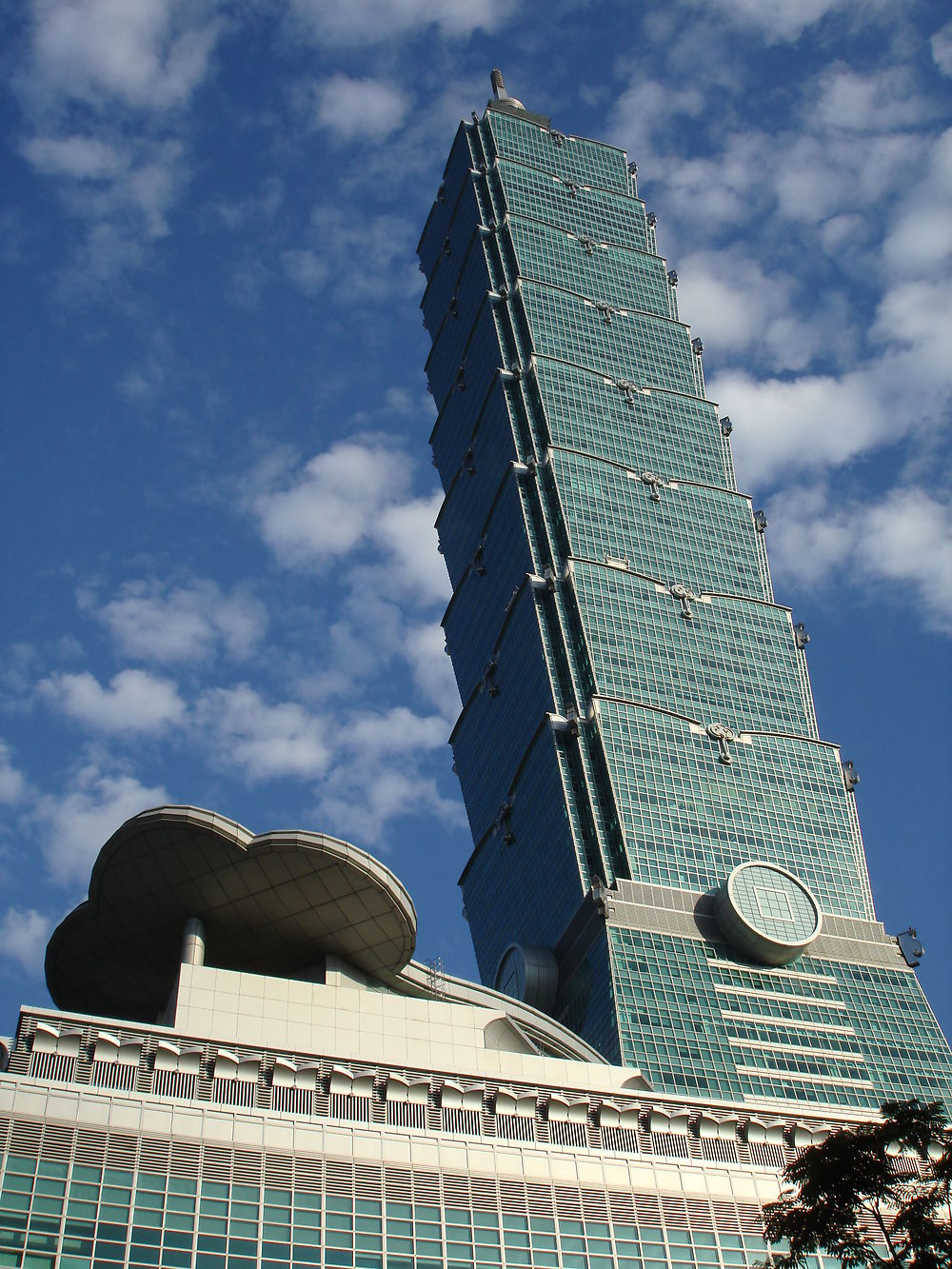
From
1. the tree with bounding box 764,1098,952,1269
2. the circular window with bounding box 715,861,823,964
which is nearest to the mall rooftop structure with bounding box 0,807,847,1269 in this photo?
the tree with bounding box 764,1098,952,1269

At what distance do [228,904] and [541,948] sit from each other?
234 ft

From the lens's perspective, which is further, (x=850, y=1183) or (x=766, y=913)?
(x=766, y=913)

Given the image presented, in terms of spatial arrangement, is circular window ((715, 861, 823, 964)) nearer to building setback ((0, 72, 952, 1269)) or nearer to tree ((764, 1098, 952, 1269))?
building setback ((0, 72, 952, 1269))

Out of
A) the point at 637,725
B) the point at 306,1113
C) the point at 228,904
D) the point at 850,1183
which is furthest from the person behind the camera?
the point at 637,725

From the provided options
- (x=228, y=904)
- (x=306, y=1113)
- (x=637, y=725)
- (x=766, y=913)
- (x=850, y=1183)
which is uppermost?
(x=637, y=725)

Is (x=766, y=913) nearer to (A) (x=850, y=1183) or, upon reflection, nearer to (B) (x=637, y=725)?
(B) (x=637, y=725)

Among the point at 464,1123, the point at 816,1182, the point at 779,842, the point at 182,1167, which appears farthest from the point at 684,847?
the point at 816,1182

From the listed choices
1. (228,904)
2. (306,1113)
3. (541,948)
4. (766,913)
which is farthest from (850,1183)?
(541,948)

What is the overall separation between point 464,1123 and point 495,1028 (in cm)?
1358

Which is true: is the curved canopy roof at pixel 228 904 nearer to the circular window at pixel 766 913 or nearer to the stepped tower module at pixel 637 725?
the stepped tower module at pixel 637 725

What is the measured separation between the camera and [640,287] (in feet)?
644

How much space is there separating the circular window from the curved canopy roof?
65488 millimetres

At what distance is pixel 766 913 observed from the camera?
134000mm

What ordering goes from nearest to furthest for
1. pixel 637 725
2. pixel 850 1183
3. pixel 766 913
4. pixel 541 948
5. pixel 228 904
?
pixel 850 1183 → pixel 228 904 → pixel 766 913 → pixel 541 948 → pixel 637 725
